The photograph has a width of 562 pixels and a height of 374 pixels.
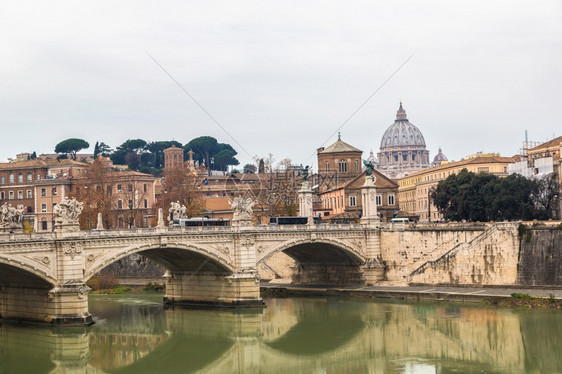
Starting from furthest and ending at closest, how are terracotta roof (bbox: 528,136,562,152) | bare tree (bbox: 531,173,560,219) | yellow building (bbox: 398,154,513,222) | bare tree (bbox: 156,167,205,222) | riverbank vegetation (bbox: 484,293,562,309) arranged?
yellow building (bbox: 398,154,513,222) → bare tree (bbox: 156,167,205,222) → terracotta roof (bbox: 528,136,562,152) → bare tree (bbox: 531,173,560,219) → riverbank vegetation (bbox: 484,293,562,309)

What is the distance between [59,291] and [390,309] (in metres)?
18.4

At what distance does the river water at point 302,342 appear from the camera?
39750 mm

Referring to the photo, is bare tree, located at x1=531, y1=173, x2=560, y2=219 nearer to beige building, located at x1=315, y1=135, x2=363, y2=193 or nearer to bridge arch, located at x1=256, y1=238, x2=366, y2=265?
bridge arch, located at x1=256, y1=238, x2=366, y2=265

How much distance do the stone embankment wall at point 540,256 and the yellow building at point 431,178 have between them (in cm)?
3897

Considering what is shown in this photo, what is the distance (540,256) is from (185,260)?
20.9 meters

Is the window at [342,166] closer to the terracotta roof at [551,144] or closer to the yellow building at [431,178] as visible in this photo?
the yellow building at [431,178]

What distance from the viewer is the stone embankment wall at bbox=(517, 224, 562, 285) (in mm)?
54281

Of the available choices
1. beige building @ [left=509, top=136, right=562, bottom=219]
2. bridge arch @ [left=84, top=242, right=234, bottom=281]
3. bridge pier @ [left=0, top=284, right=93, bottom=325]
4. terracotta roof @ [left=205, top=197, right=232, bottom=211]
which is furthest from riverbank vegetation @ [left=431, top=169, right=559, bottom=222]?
bridge pier @ [left=0, top=284, right=93, bottom=325]

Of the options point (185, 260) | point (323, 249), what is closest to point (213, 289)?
point (185, 260)

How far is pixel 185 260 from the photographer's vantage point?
55656mm

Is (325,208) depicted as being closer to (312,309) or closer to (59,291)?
(312,309)

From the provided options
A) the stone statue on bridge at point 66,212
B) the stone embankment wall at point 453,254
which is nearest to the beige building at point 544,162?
the stone embankment wall at point 453,254

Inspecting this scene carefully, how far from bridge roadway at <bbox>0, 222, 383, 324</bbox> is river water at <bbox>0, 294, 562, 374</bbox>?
1472mm

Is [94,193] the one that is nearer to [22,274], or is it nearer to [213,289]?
[213,289]
